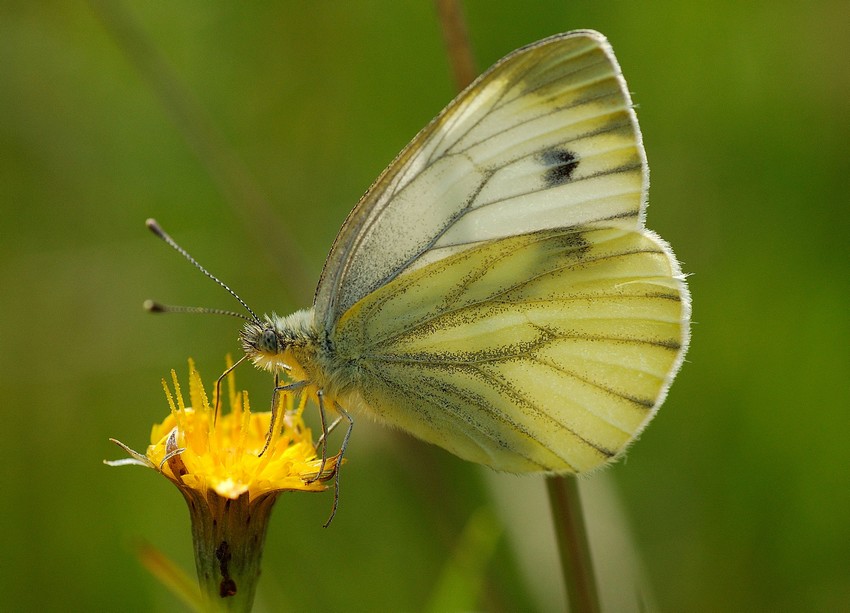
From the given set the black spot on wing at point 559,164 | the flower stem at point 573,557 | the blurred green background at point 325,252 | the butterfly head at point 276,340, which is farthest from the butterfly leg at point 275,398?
the black spot on wing at point 559,164

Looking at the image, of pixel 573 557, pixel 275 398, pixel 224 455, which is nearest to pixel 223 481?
pixel 224 455

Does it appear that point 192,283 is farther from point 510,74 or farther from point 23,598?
point 510,74

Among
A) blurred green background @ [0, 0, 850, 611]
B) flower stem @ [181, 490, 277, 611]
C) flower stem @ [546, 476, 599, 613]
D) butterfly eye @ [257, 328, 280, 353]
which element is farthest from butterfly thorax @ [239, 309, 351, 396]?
flower stem @ [546, 476, 599, 613]

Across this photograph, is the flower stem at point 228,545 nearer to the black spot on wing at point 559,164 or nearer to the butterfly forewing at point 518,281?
the butterfly forewing at point 518,281

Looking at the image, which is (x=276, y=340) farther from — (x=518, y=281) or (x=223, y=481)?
(x=518, y=281)

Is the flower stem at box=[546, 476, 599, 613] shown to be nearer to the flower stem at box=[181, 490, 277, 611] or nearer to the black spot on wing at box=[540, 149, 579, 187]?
the flower stem at box=[181, 490, 277, 611]

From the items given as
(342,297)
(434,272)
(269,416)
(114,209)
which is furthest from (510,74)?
(114,209)
